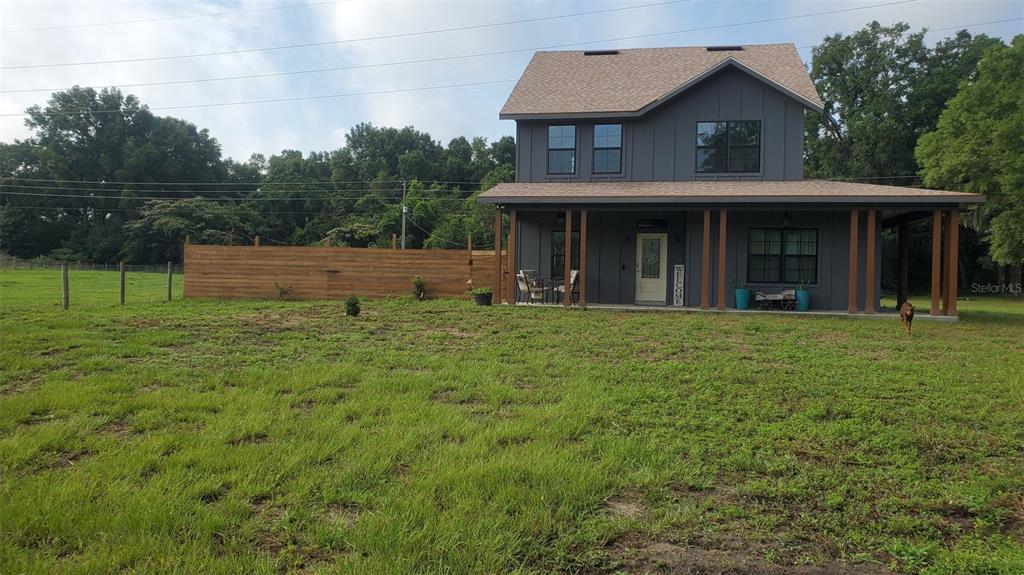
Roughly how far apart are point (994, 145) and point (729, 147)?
19.5m

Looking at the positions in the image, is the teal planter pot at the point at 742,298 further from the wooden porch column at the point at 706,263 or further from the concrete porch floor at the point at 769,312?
the wooden porch column at the point at 706,263

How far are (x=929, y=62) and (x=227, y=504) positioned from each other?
4277 cm

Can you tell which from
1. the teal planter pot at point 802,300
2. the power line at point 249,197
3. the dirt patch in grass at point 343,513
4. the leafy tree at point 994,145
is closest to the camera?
the dirt patch in grass at point 343,513

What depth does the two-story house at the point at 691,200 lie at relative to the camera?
43.3ft

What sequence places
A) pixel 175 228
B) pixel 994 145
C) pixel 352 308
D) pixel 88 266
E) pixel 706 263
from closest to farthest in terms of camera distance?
pixel 352 308 → pixel 706 263 → pixel 994 145 → pixel 88 266 → pixel 175 228

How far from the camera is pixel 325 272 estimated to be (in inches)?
629

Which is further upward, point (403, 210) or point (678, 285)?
point (403, 210)

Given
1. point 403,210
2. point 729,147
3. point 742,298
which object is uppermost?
point 403,210

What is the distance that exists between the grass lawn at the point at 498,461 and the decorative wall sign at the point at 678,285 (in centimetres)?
713

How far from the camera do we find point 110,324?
9.00 meters

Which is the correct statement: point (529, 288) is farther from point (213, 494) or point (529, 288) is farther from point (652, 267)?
point (213, 494)

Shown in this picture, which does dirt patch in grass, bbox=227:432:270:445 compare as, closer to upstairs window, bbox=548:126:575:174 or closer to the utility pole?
upstairs window, bbox=548:126:575:174

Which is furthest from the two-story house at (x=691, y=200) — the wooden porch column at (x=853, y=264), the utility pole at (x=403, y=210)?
the utility pole at (x=403, y=210)

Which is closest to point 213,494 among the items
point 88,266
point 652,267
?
point 652,267
